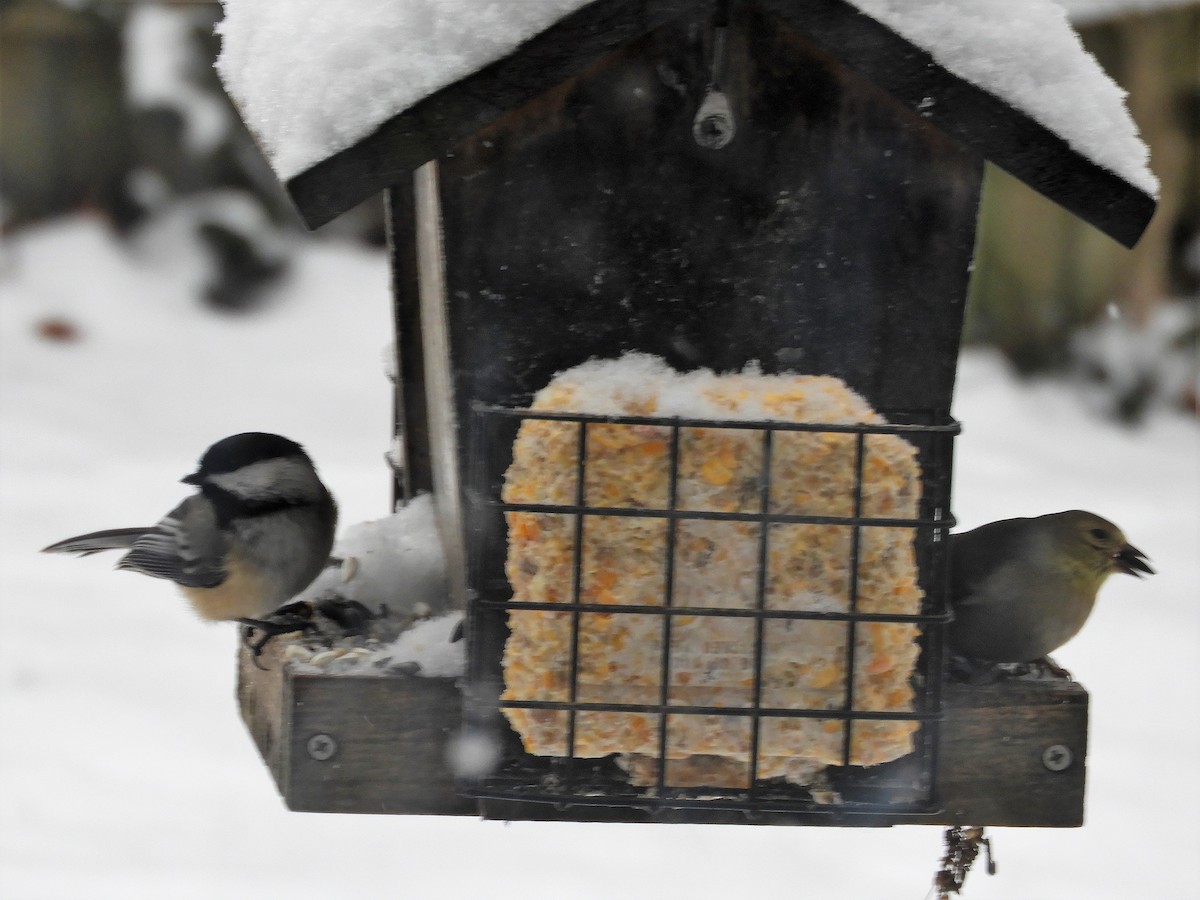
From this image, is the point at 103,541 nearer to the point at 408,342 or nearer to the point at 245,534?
the point at 245,534

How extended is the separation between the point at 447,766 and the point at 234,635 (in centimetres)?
428

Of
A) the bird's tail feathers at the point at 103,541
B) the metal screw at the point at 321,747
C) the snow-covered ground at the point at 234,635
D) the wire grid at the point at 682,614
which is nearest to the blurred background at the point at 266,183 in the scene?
the snow-covered ground at the point at 234,635

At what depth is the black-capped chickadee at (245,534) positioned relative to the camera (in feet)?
9.37

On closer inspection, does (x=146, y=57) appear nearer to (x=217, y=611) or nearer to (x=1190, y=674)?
(x=1190, y=674)

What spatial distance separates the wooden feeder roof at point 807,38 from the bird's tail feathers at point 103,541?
1.37 m

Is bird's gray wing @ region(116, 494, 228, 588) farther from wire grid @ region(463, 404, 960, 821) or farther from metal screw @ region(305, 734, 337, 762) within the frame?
wire grid @ region(463, 404, 960, 821)

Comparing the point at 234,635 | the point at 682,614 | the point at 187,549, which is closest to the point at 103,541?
the point at 187,549

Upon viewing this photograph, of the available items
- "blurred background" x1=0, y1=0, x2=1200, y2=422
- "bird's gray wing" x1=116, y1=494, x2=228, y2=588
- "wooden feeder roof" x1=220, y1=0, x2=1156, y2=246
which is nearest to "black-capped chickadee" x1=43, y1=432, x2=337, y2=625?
"bird's gray wing" x1=116, y1=494, x2=228, y2=588

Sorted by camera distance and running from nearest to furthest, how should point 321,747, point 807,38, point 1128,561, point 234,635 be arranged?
point 807,38
point 321,747
point 1128,561
point 234,635

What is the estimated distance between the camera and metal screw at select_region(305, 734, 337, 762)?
2.33 m

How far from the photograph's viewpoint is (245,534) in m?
2.95

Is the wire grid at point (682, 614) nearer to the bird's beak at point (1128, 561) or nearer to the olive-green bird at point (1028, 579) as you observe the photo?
the olive-green bird at point (1028, 579)

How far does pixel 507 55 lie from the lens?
6.73ft

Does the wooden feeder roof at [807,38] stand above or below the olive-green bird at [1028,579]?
above
